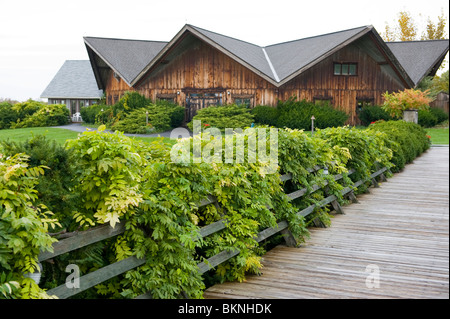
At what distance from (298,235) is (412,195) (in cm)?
563

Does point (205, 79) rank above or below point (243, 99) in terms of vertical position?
above

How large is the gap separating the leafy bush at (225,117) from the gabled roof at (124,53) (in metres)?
6.36

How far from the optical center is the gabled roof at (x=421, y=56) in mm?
38750

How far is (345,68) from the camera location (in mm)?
32469

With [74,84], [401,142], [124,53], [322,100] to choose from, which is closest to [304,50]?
[322,100]

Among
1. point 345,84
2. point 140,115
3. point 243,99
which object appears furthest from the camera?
point 345,84

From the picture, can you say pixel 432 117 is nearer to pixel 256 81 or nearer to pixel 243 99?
pixel 256 81

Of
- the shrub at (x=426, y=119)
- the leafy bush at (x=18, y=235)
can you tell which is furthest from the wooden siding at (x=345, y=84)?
the leafy bush at (x=18, y=235)

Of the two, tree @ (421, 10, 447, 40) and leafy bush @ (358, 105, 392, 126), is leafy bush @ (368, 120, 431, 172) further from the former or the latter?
tree @ (421, 10, 447, 40)

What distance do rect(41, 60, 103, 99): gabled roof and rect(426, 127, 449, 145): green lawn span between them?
93.3ft

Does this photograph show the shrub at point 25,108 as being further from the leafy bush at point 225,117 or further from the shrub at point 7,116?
the leafy bush at point 225,117

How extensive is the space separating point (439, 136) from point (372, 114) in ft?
13.6

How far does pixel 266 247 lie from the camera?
7.15 metres
